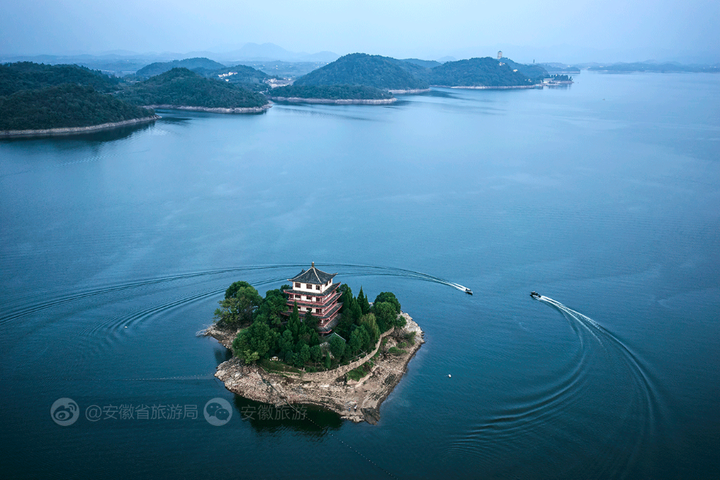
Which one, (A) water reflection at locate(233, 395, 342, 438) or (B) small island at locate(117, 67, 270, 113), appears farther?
(B) small island at locate(117, 67, 270, 113)

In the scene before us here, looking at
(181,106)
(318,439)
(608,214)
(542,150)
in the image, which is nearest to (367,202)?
(608,214)

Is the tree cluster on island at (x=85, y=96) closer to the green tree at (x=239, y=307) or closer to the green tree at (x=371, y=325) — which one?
the green tree at (x=239, y=307)

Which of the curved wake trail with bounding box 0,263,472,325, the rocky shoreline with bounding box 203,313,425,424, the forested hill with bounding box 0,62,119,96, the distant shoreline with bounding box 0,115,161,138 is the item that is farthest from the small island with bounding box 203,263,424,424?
the forested hill with bounding box 0,62,119,96

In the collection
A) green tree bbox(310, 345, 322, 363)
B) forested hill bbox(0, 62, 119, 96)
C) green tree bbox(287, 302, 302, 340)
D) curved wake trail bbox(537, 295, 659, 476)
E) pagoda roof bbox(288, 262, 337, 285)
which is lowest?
curved wake trail bbox(537, 295, 659, 476)

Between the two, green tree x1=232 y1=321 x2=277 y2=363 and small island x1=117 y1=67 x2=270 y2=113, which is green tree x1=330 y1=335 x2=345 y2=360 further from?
small island x1=117 y1=67 x2=270 y2=113

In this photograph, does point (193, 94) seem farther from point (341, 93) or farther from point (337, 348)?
point (337, 348)

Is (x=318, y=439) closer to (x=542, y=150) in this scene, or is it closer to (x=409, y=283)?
(x=409, y=283)
